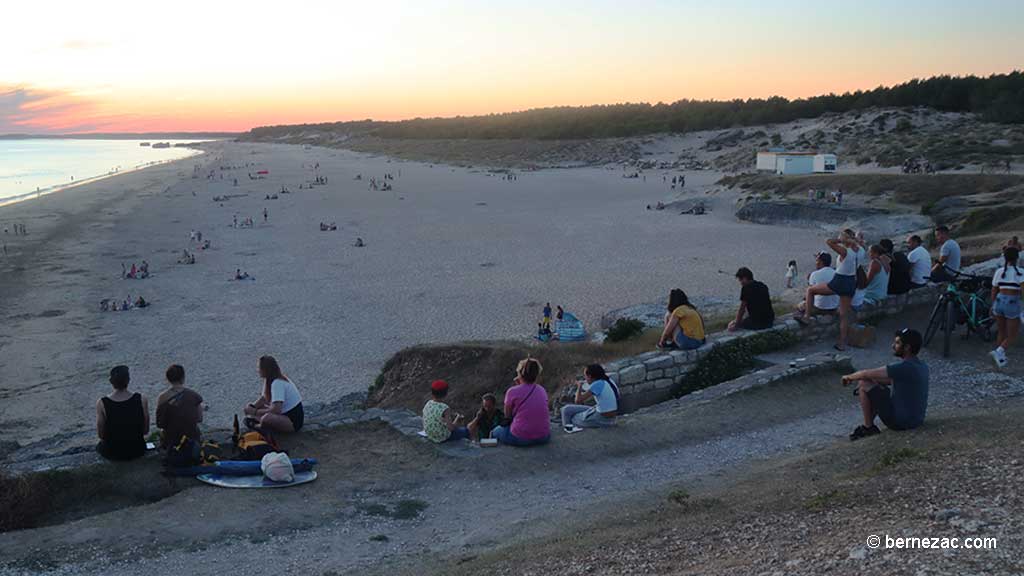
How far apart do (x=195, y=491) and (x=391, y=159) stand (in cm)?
9260

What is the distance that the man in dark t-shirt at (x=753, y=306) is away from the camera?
10750 mm

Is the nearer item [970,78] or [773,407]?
[773,407]

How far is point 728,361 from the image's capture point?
33.3ft

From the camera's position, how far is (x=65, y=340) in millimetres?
18016

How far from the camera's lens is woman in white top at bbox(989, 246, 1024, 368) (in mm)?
9516

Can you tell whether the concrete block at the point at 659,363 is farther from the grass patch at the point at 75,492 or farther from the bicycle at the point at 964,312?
the grass patch at the point at 75,492

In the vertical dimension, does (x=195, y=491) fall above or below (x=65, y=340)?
above

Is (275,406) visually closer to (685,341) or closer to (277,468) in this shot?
(277,468)

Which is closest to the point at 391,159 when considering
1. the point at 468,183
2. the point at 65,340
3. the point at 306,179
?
the point at 306,179

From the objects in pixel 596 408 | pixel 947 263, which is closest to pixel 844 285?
pixel 947 263

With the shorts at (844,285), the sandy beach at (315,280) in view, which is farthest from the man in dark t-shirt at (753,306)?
the sandy beach at (315,280)

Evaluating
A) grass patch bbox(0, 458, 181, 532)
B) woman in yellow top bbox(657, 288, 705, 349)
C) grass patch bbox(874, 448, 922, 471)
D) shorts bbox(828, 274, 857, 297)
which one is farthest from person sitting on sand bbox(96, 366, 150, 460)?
shorts bbox(828, 274, 857, 297)

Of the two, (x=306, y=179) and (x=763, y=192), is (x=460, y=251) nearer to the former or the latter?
(x=763, y=192)

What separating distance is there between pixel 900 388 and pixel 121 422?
7114 millimetres
